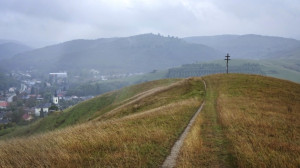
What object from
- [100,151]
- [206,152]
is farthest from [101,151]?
[206,152]

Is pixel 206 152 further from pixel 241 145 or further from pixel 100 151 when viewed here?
pixel 100 151

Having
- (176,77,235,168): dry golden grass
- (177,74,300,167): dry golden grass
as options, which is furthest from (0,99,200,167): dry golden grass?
(177,74,300,167): dry golden grass

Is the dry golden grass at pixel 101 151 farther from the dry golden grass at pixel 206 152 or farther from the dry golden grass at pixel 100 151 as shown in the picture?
the dry golden grass at pixel 206 152

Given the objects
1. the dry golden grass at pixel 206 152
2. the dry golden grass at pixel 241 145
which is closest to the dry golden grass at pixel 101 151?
the dry golden grass at pixel 206 152

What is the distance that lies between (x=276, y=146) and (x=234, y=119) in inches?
280

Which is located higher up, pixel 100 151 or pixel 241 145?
pixel 241 145

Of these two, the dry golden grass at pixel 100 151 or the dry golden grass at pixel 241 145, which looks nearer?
the dry golden grass at pixel 241 145

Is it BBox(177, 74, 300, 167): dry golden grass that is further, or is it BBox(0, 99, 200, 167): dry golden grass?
BBox(0, 99, 200, 167): dry golden grass

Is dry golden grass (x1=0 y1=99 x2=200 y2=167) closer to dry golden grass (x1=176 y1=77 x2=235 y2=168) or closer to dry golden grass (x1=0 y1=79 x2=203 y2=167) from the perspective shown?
dry golden grass (x1=0 y1=79 x2=203 y2=167)

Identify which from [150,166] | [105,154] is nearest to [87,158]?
[105,154]

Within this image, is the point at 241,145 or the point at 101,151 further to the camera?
the point at 241,145

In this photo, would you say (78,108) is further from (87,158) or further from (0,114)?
(0,114)

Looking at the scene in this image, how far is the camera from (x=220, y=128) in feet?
51.6

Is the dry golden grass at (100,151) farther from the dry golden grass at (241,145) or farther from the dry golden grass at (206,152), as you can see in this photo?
the dry golden grass at (241,145)
